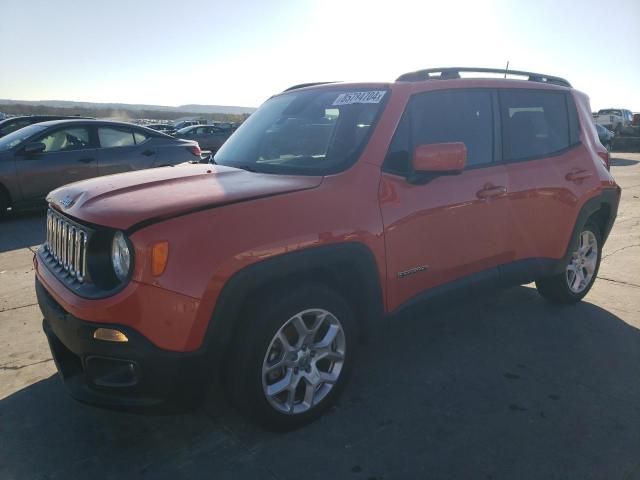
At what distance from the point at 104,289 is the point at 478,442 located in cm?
200

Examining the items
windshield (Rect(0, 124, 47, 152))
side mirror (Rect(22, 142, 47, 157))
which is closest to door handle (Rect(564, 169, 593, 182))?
side mirror (Rect(22, 142, 47, 157))

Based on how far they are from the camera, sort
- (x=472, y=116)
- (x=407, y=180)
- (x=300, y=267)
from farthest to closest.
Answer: (x=472, y=116)
(x=407, y=180)
(x=300, y=267)

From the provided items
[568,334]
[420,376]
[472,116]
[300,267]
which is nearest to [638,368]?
[568,334]

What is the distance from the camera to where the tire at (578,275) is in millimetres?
4414

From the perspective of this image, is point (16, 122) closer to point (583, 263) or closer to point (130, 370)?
point (130, 370)

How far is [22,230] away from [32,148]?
1313 millimetres

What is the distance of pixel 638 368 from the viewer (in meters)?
3.45

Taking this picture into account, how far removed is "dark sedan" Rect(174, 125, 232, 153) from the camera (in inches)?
958

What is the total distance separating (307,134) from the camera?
11.1 ft

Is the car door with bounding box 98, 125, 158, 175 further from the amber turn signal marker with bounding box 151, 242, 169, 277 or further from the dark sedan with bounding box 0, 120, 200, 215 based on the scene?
the amber turn signal marker with bounding box 151, 242, 169, 277

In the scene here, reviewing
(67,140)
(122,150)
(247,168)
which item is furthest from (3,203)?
(247,168)

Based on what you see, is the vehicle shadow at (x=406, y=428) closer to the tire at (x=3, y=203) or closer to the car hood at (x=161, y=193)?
the car hood at (x=161, y=193)

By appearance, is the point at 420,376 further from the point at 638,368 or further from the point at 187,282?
the point at 187,282

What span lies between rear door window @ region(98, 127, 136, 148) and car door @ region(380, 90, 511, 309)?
679cm
